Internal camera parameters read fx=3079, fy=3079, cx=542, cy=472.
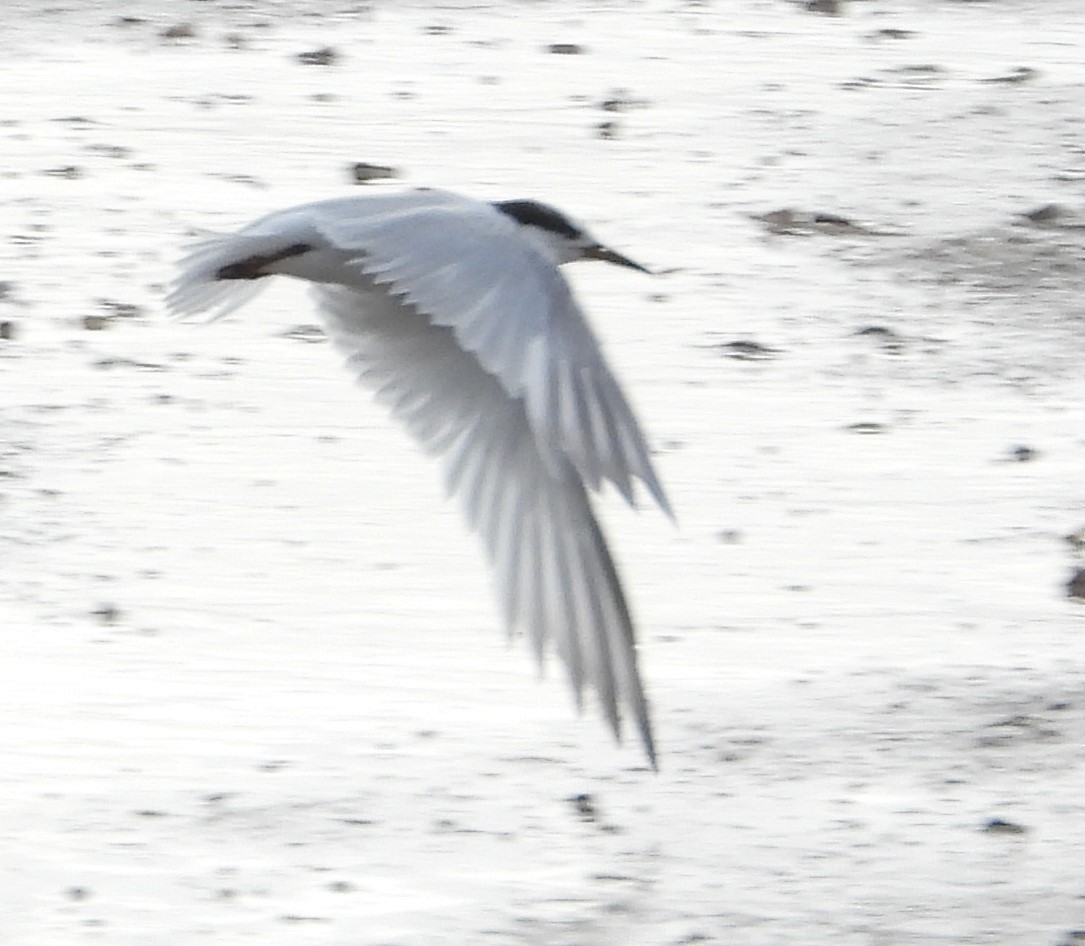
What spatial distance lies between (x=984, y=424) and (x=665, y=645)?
1507 mm

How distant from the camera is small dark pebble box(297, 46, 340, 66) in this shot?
9141 millimetres

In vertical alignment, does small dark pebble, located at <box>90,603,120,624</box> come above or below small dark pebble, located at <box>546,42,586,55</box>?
below

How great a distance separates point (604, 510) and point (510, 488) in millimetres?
1867

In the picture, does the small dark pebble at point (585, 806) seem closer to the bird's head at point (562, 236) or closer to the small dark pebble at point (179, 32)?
the bird's head at point (562, 236)

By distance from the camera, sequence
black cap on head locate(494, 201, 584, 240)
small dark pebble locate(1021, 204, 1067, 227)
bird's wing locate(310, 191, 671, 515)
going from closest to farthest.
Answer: bird's wing locate(310, 191, 671, 515) < black cap on head locate(494, 201, 584, 240) < small dark pebble locate(1021, 204, 1067, 227)

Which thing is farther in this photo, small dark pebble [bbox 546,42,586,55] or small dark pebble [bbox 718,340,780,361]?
small dark pebble [bbox 546,42,586,55]

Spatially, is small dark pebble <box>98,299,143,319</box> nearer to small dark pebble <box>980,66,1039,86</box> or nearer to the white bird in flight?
the white bird in flight

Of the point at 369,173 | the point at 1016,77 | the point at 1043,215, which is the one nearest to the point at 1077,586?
the point at 1043,215

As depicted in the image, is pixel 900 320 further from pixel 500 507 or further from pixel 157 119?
pixel 500 507

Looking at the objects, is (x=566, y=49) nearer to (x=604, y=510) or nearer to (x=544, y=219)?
(x=604, y=510)

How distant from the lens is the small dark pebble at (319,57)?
9141mm

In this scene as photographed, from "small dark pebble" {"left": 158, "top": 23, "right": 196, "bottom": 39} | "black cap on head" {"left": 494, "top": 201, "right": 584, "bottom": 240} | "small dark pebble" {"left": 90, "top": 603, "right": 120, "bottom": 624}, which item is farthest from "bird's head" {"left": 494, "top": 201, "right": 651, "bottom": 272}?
"small dark pebble" {"left": 158, "top": 23, "right": 196, "bottom": 39}

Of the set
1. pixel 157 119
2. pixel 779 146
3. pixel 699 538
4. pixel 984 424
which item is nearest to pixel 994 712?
pixel 699 538

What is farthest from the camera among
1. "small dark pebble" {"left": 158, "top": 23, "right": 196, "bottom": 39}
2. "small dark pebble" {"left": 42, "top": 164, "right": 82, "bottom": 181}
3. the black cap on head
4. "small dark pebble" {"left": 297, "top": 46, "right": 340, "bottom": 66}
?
"small dark pebble" {"left": 158, "top": 23, "right": 196, "bottom": 39}
